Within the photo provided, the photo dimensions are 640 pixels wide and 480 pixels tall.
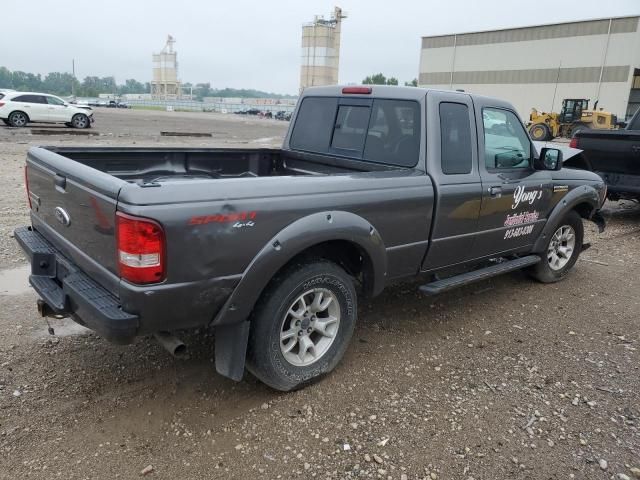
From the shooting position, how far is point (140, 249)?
255 centimetres

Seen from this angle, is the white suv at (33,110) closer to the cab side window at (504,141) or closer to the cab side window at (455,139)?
the cab side window at (504,141)

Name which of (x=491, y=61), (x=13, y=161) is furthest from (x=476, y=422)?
(x=491, y=61)

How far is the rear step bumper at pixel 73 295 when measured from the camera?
261 centimetres

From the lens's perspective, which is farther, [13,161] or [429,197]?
[13,161]

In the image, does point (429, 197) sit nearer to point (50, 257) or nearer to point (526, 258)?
point (526, 258)

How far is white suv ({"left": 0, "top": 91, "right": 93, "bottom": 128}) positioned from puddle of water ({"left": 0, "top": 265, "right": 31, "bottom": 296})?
1937cm

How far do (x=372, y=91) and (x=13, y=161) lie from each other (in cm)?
1089

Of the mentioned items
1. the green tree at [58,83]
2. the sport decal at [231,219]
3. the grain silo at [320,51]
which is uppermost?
the grain silo at [320,51]

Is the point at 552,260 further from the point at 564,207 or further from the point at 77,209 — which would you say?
the point at 77,209

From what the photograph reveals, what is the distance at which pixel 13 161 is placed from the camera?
1217cm

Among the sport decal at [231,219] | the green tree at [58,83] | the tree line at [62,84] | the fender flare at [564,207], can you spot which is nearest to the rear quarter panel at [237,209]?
the sport decal at [231,219]

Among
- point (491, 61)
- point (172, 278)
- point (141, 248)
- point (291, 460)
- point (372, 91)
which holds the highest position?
point (491, 61)

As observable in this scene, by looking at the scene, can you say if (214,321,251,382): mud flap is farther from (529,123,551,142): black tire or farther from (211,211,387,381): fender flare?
(529,123,551,142): black tire

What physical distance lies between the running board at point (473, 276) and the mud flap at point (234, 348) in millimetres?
1604
